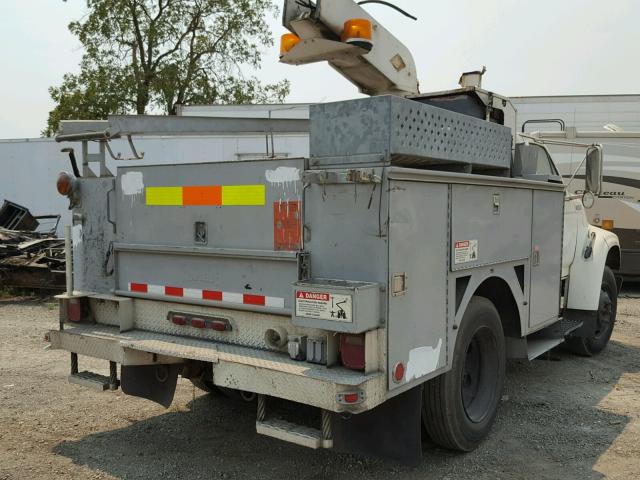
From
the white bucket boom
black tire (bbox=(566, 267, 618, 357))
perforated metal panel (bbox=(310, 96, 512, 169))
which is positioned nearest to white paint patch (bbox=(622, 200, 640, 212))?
black tire (bbox=(566, 267, 618, 357))

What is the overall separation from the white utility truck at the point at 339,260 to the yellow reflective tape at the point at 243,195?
17 millimetres

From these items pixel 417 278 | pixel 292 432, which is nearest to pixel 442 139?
pixel 417 278

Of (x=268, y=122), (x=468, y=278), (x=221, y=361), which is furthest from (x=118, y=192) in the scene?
(x=468, y=278)

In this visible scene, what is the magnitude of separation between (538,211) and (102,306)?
3.31 m

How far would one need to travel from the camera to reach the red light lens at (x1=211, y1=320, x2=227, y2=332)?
374cm

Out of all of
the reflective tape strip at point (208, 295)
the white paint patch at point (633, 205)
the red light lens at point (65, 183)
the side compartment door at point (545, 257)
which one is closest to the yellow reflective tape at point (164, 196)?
the reflective tape strip at point (208, 295)

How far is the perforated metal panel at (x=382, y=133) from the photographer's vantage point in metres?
3.12

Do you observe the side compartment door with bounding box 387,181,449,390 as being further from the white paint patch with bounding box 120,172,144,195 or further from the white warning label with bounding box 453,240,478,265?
the white paint patch with bounding box 120,172,144,195

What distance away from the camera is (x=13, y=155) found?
55.0 feet

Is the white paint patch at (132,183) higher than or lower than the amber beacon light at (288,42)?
Answer: lower

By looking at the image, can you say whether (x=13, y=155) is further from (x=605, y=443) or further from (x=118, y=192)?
(x=605, y=443)

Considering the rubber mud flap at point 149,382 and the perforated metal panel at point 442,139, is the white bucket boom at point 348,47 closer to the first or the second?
the perforated metal panel at point 442,139

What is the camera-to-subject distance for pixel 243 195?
11.9 feet

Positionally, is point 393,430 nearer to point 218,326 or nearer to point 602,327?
point 218,326
